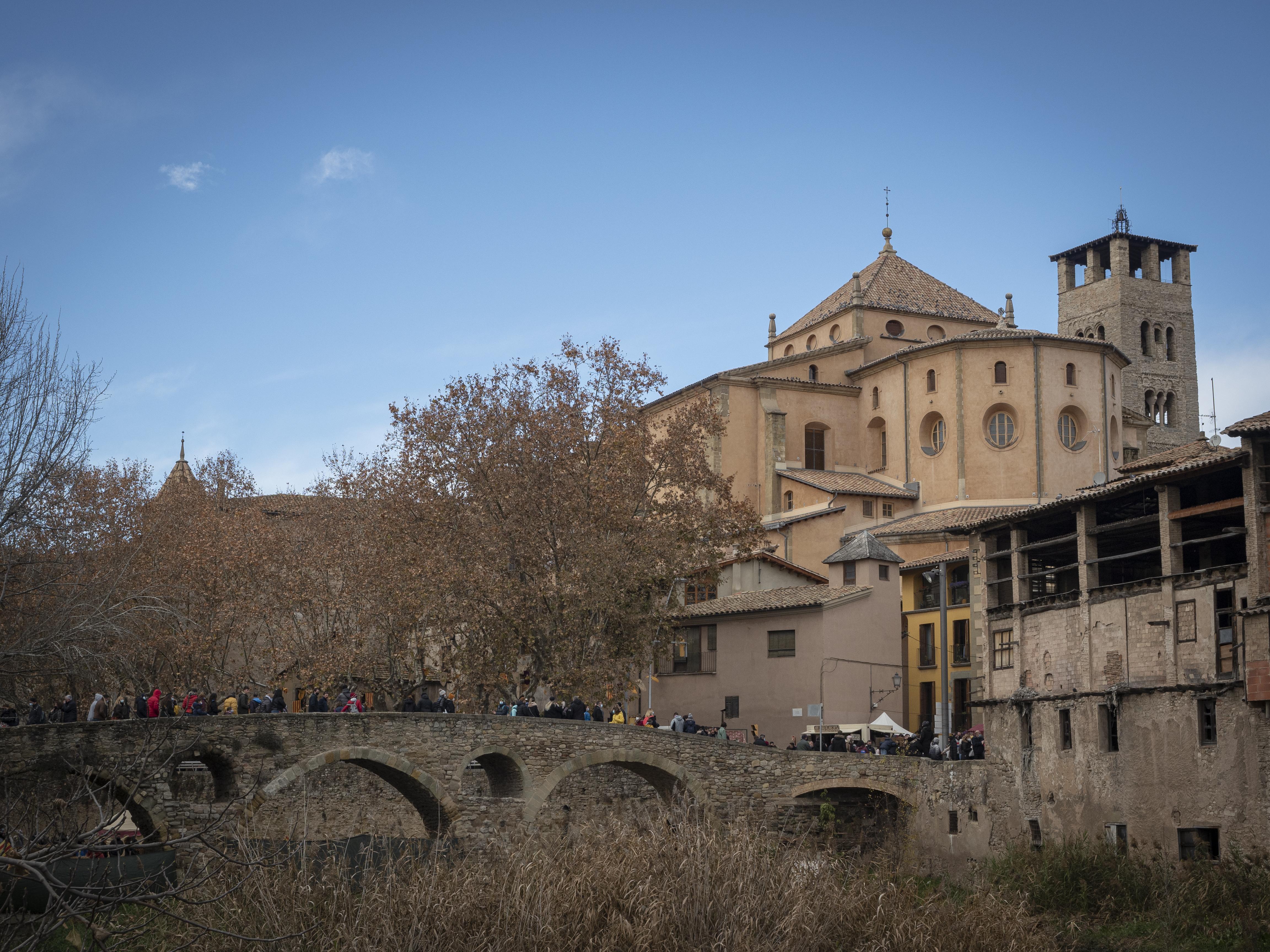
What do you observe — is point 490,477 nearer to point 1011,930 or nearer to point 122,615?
point 122,615

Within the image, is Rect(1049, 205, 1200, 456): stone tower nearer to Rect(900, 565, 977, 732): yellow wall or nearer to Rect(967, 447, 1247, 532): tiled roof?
Rect(900, 565, 977, 732): yellow wall

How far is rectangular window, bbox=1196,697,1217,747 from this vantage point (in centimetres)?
2898

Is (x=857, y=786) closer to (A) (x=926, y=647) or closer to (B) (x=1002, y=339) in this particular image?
(A) (x=926, y=647)

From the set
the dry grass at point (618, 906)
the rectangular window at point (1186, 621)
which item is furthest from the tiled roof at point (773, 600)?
the dry grass at point (618, 906)

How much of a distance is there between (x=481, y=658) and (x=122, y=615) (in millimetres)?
13466

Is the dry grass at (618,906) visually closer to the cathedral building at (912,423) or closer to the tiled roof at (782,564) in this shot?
the tiled roof at (782,564)

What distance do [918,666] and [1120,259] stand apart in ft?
155

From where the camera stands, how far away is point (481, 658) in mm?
37656

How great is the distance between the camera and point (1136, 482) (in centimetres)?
3109

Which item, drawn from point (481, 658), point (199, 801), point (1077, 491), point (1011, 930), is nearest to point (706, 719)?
point (481, 658)

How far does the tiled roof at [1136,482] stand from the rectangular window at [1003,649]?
2.77 metres

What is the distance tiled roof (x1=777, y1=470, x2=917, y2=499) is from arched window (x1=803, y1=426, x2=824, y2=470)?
0.64 metres

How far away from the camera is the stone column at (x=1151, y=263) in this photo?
278 feet

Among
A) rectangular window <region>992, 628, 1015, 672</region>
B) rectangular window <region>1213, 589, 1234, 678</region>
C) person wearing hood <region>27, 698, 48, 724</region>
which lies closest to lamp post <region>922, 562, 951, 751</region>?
rectangular window <region>992, 628, 1015, 672</region>
